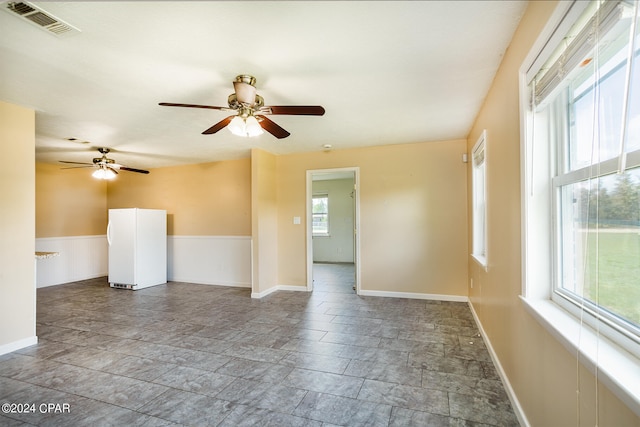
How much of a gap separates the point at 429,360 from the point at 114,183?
7.32 metres

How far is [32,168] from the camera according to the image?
2934mm

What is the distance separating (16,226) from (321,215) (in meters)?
6.35

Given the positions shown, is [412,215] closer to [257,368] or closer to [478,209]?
[478,209]

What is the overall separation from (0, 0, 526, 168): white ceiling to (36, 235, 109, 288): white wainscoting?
11.0 feet

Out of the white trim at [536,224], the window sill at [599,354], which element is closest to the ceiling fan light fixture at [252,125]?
the white trim at [536,224]

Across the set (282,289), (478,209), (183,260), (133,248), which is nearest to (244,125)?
(478,209)

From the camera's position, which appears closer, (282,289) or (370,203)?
(370,203)

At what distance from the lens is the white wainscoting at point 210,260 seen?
552 centimetres

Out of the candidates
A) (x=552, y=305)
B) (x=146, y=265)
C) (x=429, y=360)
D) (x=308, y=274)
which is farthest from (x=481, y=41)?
(x=146, y=265)

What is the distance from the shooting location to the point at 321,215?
8391 mm

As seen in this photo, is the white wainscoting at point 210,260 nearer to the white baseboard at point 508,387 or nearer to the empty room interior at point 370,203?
the empty room interior at point 370,203

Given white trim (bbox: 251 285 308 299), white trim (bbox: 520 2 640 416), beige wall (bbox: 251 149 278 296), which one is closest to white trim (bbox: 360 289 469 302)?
white trim (bbox: 251 285 308 299)

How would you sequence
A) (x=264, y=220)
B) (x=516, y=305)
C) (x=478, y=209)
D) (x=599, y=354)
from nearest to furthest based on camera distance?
(x=599, y=354), (x=516, y=305), (x=478, y=209), (x=264, y=220)

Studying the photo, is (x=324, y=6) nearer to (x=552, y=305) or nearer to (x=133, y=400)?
(x=552, y=305)
